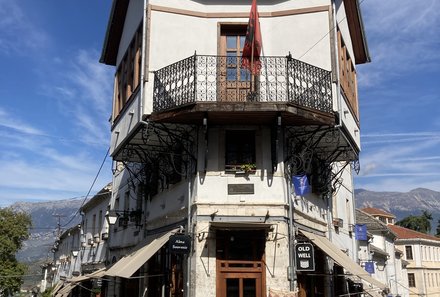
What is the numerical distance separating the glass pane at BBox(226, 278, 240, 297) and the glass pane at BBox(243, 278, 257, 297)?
182mm

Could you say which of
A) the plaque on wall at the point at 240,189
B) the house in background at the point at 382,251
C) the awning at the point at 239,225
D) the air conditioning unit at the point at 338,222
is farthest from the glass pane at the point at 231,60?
the house in background at the point at 382,251

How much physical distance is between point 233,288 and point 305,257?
2022 millimetres

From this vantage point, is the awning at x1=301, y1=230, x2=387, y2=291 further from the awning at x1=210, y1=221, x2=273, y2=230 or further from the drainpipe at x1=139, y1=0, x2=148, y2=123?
the drainpipe at x1=139, y1=0, x2=148, y2=123

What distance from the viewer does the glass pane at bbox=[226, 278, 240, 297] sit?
→ 43.2ft

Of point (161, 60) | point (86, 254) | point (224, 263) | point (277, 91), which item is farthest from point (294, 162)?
point (86, 254)

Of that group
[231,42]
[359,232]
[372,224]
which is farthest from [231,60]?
[372,224]

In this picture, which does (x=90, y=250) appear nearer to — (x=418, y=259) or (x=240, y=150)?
(x=240, y=150)

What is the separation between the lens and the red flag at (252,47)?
13.4 metres

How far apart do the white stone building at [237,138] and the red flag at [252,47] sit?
0.35ft

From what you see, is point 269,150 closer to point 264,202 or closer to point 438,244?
point 264,202

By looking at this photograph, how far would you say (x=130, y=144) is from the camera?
54.1 ft

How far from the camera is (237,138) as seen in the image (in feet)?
46.9

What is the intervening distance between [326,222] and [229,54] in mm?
6698

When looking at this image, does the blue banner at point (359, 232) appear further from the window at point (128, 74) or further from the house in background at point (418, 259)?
the house in background at point (418, 259)
